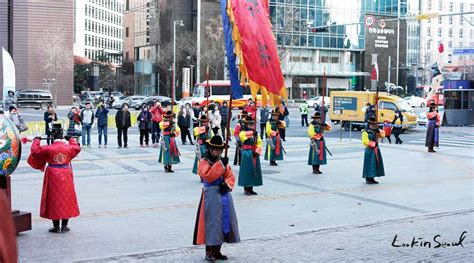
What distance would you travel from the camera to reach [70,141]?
10.0m

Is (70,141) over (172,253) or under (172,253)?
over

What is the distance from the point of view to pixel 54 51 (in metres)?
57.4

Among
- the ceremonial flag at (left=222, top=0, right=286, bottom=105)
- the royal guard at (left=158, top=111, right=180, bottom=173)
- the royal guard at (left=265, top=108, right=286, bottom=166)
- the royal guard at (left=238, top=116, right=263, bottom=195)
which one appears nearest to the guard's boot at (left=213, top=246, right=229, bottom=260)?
the ceremonial flag at (left=222, top=0, right=286, bottom=105)

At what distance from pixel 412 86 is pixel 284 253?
70.9 metres

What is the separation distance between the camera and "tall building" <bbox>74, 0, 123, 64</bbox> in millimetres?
102438

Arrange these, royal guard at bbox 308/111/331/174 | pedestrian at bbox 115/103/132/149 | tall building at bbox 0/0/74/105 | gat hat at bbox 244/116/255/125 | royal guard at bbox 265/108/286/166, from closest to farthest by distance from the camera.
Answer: gat hat at bbox 244/116/255/125, royal guard at bbox 308/111/331/174, royal guard at bbox 265/108/286/166, pedestrian at bbox 115/103/132/149, tall building at bbox 0/0/74/105

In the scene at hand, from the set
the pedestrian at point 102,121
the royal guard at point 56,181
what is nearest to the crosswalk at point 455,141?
the pedestrian at point 102,121

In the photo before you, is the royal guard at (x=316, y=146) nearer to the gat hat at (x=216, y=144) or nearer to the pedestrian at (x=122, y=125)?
the gat hat at (x=216, y=144)

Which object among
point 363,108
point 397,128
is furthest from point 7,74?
point 363,108

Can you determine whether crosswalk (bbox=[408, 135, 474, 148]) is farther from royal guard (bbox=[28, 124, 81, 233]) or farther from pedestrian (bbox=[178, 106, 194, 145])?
royal guard (bbox=[28, 124, 81, 233])

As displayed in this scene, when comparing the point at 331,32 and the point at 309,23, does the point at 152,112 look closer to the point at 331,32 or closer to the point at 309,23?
the point at 309,23

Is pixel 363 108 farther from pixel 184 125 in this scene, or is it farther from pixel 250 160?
pixel 250 160

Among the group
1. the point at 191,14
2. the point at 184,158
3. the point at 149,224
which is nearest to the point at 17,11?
the point at 191,14

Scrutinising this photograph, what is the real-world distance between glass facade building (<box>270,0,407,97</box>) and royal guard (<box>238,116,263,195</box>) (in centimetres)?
5232
